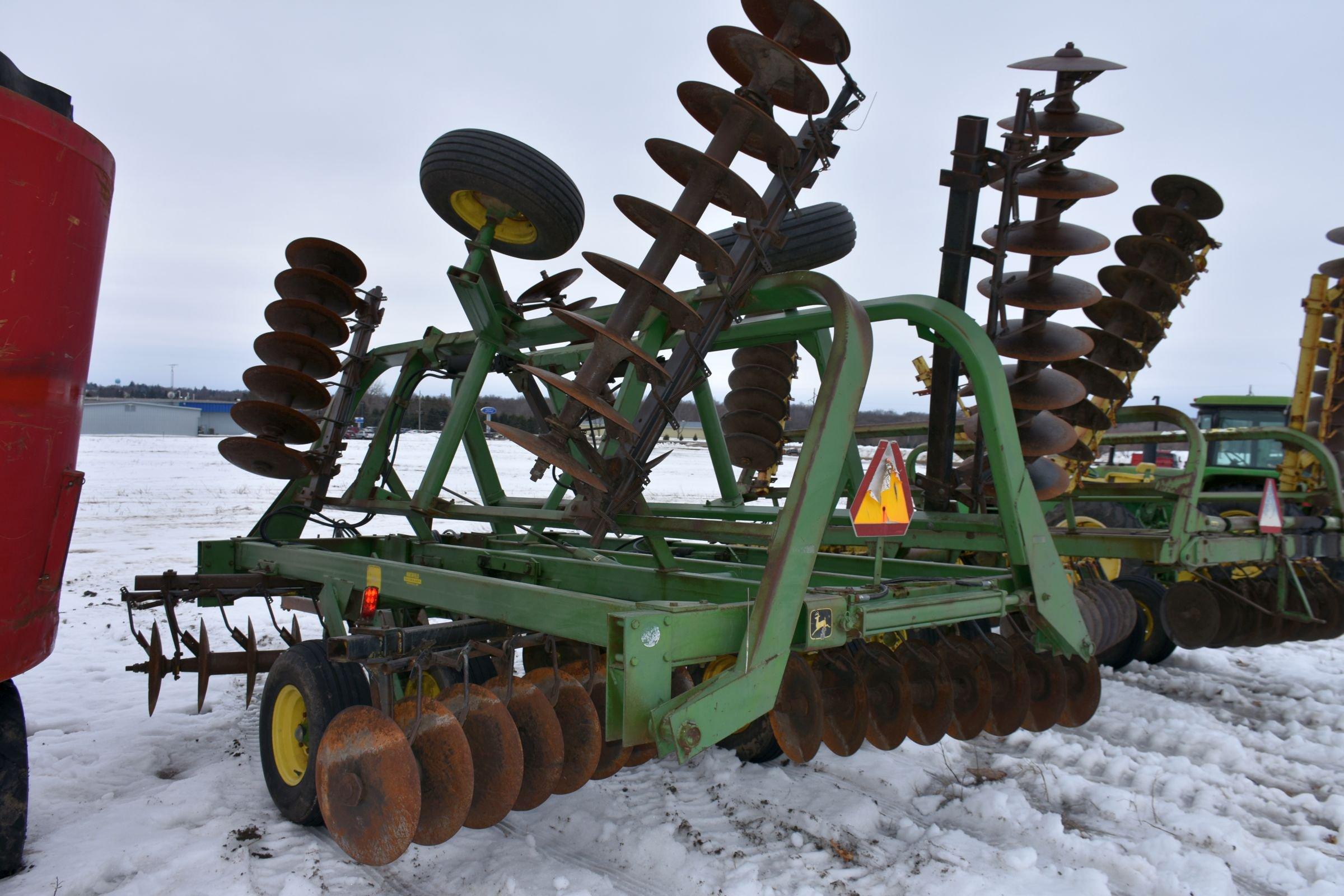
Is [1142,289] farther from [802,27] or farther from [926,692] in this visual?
[802,27]

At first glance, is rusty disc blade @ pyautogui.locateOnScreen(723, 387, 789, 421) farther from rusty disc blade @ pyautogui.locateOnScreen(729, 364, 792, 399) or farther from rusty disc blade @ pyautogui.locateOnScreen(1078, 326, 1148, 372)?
rusty disc blade @ pyautogui.locateOnScreen(1078, 326, 1148, 372)

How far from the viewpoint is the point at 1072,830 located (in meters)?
3.57

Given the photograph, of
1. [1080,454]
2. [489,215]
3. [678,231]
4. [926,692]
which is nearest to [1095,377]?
[1080,454]

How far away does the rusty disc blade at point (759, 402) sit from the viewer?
6.51 meters

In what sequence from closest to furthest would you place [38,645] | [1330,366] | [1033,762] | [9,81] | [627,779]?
1. [9,81]
2. [38,645]
3. [627,779]
4. [1033,762]
5. [1330,366]

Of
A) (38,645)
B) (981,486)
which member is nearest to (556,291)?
(981,486)

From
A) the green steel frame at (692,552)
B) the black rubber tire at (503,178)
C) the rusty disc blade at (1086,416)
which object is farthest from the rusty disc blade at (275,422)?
the rusty disc blade at (1086,416)

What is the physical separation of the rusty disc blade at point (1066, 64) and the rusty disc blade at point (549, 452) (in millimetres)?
2708

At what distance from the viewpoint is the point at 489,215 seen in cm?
474

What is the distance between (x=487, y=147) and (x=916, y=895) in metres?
3.71

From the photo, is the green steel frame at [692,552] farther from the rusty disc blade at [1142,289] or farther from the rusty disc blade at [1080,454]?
the rusty disc blade at [1142,289]

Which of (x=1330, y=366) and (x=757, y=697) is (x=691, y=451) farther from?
(x=757, y=697)

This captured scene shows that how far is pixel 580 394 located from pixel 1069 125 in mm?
2810

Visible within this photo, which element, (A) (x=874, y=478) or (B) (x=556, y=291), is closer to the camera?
(A) (x=874, y=478)
